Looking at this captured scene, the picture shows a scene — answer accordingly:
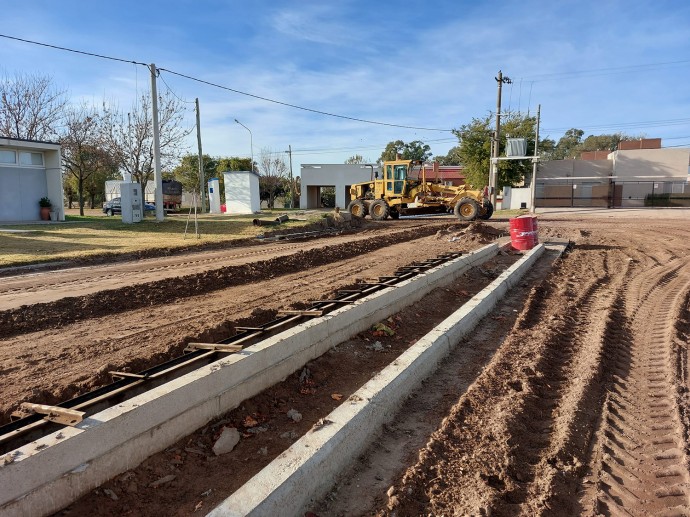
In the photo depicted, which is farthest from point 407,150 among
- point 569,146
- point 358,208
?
point 358,208

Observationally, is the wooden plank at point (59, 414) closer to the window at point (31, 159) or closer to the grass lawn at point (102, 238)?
the grass lawn at point (102, 238)

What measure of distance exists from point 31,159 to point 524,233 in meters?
24.4

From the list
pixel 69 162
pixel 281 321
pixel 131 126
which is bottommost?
pixel 281 321

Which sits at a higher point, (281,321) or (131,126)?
(131,126)

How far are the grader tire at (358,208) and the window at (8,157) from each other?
17.8m

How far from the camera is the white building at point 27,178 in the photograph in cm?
2445

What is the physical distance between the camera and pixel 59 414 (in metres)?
3.48

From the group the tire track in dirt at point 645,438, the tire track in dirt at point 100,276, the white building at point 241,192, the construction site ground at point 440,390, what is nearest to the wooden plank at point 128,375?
the construction site ground at point 440,390

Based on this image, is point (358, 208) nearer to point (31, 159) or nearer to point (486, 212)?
point (486, 212)

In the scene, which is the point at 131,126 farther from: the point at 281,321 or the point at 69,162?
the point at 281,321

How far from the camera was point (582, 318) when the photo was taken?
7.52 metres

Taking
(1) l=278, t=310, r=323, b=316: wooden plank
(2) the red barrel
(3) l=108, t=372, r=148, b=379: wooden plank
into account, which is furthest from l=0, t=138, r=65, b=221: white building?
(3) l=108, t=372, r=148, b=379: wooden plank

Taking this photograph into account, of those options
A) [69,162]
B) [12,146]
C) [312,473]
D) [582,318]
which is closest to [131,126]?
[69,162]

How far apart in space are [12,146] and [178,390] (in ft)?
86.5
